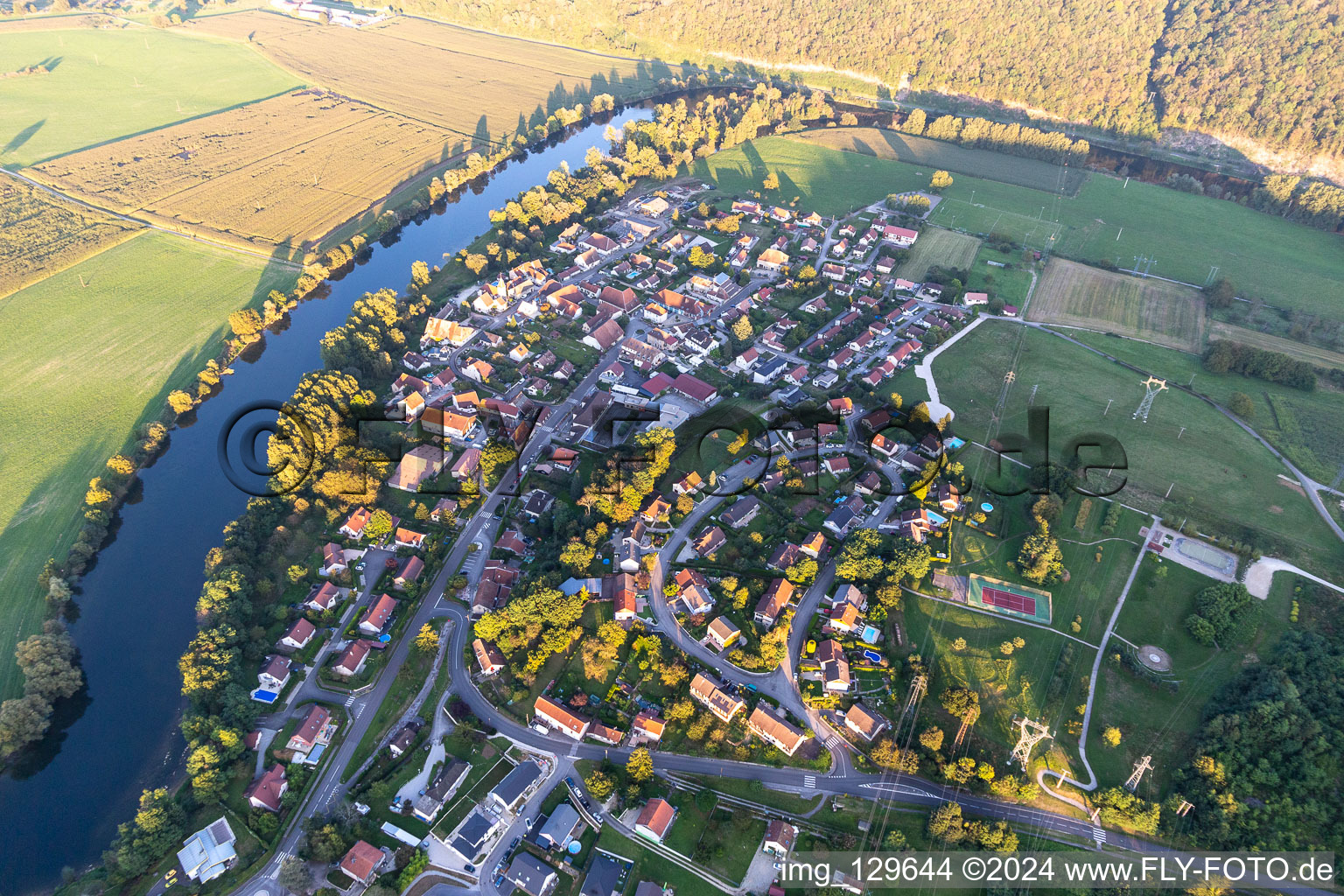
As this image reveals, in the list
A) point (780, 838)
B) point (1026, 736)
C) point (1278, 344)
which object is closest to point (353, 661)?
point (780, 838)

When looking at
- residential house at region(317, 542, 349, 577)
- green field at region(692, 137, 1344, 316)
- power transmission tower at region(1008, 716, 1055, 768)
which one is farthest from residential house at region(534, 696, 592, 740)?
green field at region(692, 137, 1344, 316)

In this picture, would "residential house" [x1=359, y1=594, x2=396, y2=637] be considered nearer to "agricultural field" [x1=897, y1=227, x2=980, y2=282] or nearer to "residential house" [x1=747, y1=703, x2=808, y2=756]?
"residential house" [x1=747, y1=703, x2=808, y2=756]

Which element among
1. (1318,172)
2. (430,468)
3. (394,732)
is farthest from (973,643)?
(1318,172)

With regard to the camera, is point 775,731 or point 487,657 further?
point 487,657

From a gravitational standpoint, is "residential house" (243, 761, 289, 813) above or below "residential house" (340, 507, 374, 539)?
below

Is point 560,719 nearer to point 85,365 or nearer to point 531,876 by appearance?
point 531,876

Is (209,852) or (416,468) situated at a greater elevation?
(416,468)

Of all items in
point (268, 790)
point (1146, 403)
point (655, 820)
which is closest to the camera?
point (655, 820)
